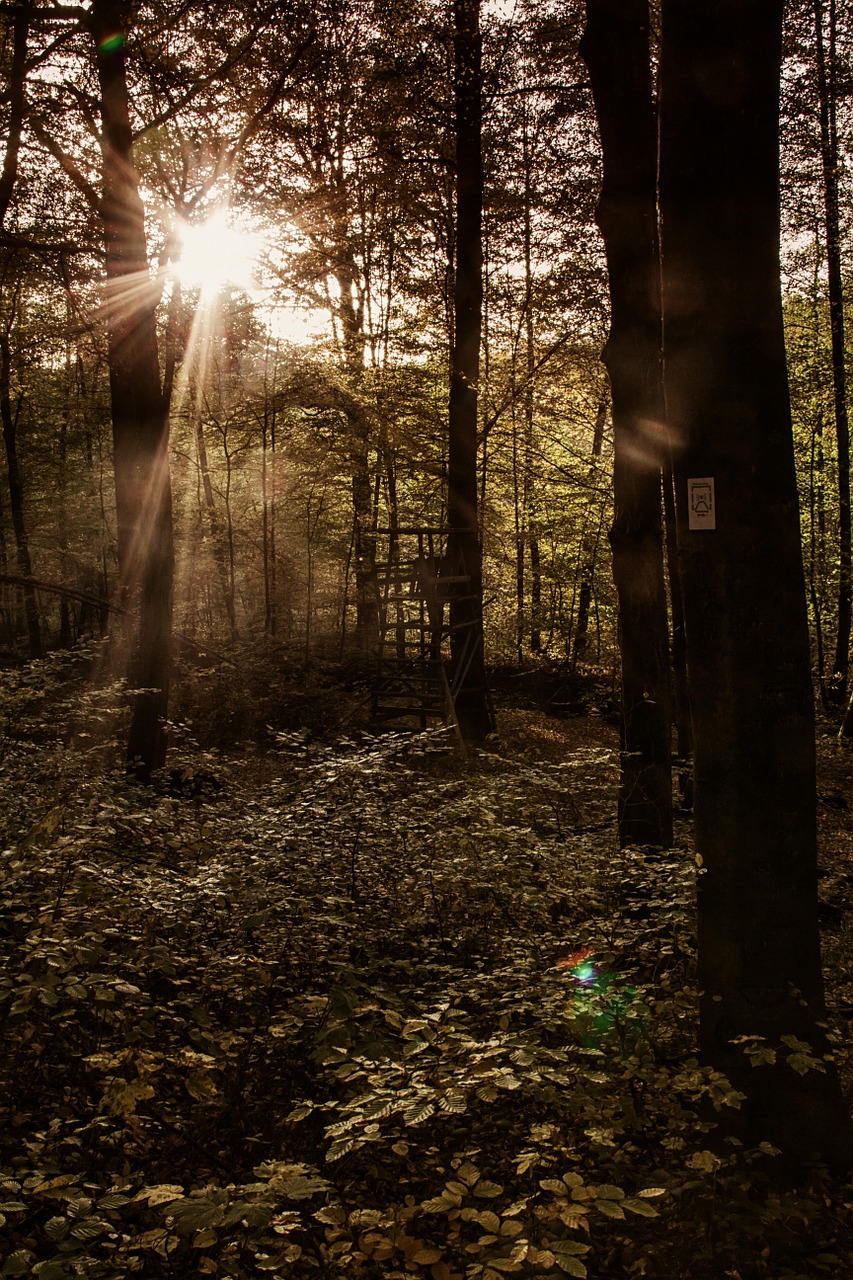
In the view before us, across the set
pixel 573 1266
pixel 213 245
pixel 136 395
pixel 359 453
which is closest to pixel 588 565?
pixel 359 453

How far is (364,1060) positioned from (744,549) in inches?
92.9

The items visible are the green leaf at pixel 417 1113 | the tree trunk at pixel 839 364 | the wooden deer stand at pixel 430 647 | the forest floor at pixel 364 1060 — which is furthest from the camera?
the tree trunk at pixel 839 364

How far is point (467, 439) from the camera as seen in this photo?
13781mm

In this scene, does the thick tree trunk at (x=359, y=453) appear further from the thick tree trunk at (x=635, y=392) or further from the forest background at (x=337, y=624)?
the thick tree trunk at (x=635, y=392)

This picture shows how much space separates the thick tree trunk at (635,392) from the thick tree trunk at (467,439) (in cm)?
698

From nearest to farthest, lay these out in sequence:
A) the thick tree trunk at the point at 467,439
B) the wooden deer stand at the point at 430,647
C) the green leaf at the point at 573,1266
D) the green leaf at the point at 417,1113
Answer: the green leaf at the point at 573,1266 < the green leaf at the point at 417,1113 < the thick tree trunk at the point at 467,439 < the wooden deer stand at the point at 430,647

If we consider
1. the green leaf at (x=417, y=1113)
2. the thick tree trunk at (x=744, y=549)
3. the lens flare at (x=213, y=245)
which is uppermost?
the lens flare at (x=213, y=245)

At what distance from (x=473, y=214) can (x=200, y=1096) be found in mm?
13124

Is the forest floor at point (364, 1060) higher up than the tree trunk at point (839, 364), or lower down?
lower down

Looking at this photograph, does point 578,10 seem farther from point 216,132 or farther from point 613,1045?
point 613,1045

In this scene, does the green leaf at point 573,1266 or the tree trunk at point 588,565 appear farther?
the tree trunk at point 588,565

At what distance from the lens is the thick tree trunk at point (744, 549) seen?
10.5ft

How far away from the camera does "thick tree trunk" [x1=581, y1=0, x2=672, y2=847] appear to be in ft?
19.0

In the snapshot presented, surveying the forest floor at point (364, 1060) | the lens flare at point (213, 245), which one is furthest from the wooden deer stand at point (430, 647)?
the forest floor at point (364, 1060)
